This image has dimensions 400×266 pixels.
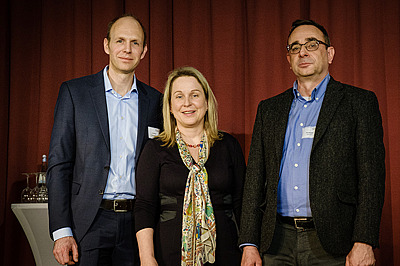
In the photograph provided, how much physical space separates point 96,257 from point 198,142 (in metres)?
0.79

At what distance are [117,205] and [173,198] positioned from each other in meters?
0.30

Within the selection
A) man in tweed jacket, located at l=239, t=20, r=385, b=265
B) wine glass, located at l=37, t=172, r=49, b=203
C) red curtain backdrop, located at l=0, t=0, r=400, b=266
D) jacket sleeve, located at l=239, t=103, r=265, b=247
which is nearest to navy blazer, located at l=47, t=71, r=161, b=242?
jacket sleeve, located at l=239, t=103, r=265, b=247

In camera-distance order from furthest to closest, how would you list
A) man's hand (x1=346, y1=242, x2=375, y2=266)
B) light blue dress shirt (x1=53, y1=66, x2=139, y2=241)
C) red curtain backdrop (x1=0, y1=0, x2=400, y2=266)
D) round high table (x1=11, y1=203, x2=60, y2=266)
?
red curtain backdrop (x1=0, y1=0, x2=400, y2=266)
round high table (x1=11, y1=203, x2=60, y2=266)
light blue dress shirt (x1=53, y1=66, x2=139, y2=241)
man's hand (x1=346, y1=242, x2=375, y2=266)

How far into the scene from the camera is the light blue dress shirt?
2.16 meters

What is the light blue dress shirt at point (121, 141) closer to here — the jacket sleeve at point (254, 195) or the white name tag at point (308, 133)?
the jacket sleeve at point (254, 195)

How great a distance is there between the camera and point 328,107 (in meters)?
1.92

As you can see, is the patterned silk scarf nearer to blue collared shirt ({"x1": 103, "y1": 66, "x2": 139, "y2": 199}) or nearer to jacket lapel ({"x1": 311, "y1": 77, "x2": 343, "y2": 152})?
blue collared shirt ({"x1": 103, "y1": 66, "x2": 139, "y2": 199})

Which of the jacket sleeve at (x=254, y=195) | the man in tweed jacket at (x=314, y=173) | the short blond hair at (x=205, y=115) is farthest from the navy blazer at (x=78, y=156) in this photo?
the man in tweed jacket at (x=314, y=173)

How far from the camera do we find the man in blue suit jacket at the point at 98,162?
2.06 m

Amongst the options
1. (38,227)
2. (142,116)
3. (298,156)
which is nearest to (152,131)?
(142,116)

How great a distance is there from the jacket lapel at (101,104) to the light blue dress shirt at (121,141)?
0.13 ft

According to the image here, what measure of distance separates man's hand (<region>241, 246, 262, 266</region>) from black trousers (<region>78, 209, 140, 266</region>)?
1.92ft

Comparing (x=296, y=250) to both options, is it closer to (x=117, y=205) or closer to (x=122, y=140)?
(x=117, y=205)

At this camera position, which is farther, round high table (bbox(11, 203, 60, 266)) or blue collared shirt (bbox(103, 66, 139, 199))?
round high table (bbox(11, 203, 60, 266))
